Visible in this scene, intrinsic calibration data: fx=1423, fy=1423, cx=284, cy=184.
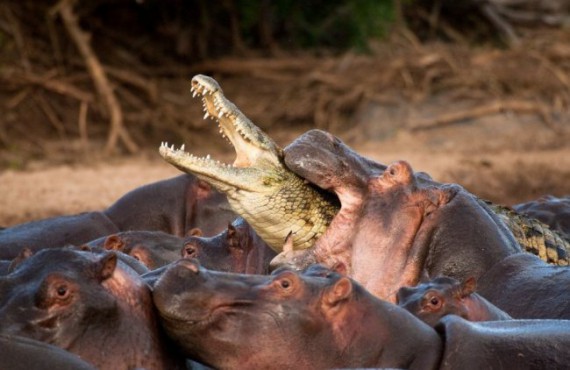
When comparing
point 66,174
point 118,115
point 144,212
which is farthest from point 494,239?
point 118,115

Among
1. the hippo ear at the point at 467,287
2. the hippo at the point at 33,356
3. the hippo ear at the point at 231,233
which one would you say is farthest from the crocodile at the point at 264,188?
the hippo at the point at 33,356

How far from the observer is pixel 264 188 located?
502cm

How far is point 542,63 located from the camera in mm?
14422

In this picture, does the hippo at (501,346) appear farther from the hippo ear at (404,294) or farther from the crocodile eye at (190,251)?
the crocodile eye at (190,251)

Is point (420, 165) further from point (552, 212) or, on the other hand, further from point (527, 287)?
point (527, 287)

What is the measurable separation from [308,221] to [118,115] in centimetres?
802

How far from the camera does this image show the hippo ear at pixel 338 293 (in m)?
3.53

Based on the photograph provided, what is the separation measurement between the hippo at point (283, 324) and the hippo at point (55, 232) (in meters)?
2.70

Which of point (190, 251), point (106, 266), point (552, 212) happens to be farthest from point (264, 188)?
point (552, 212)

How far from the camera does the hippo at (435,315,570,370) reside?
3441mm

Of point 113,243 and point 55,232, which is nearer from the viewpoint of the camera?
point 113,243

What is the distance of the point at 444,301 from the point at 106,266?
38.6 inches

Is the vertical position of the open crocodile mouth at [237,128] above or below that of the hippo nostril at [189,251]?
above

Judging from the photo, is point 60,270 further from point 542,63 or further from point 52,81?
point 542,63
